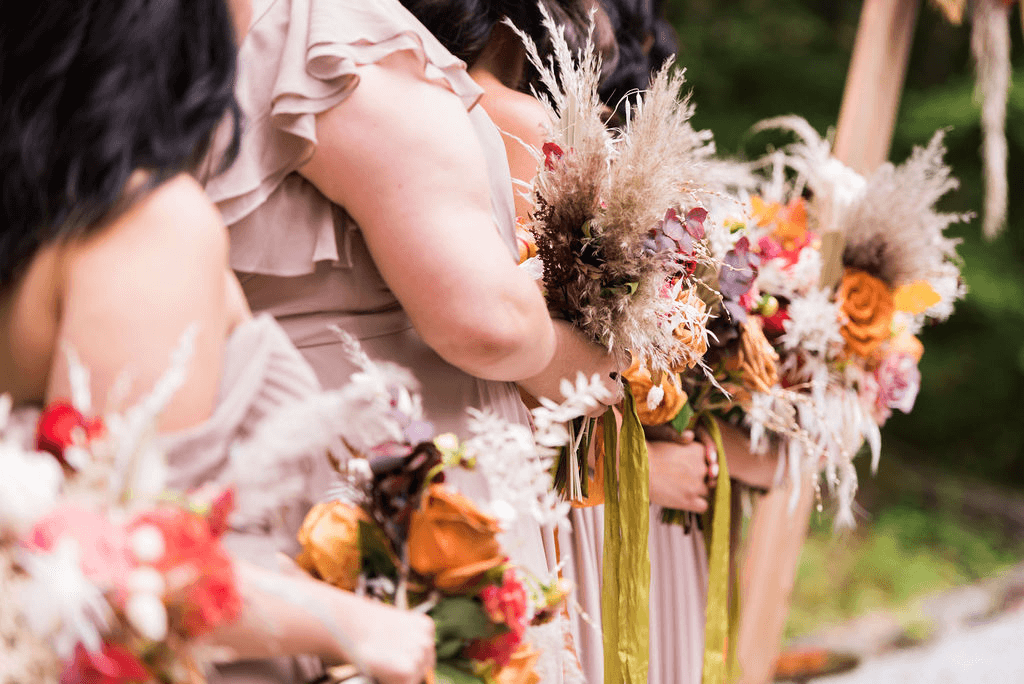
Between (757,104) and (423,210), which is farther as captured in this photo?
(757,104)

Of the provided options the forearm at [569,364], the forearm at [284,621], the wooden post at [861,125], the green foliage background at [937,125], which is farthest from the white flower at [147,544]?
the green foliage background at [937,125]

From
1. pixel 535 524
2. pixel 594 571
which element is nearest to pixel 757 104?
pixel 594 571

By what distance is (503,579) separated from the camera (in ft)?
3.05

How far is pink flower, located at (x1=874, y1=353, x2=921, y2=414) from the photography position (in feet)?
6.70

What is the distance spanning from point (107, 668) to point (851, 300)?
1.71 m

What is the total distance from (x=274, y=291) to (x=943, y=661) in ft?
12.4

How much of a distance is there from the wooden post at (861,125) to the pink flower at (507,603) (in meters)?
1.77

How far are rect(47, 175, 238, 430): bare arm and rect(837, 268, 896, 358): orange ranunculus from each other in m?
1.51

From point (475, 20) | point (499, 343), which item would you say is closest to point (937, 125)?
point (475, 20)

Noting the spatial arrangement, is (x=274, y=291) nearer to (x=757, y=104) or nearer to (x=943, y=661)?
(x=943, y=661)

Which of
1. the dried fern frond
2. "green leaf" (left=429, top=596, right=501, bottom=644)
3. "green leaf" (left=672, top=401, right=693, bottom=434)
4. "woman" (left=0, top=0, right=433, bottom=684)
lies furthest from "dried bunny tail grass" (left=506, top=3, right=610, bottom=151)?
"green leaf" (left=672, top=401, right=693, bottom=434)

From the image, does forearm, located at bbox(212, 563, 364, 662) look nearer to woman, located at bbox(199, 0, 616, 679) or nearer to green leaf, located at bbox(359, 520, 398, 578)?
green leaf, located at bbox(359, 520, 398, 578)

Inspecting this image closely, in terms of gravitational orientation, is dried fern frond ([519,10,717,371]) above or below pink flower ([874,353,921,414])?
above

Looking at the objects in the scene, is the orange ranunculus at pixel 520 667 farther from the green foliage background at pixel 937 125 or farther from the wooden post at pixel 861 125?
the green foliage background at pixel 937 125
